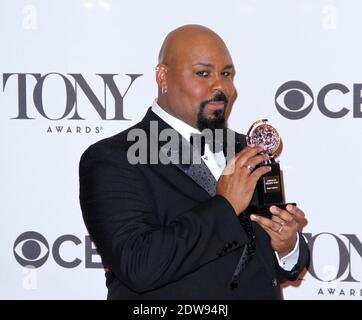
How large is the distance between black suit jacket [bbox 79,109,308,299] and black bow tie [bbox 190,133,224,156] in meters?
0.13

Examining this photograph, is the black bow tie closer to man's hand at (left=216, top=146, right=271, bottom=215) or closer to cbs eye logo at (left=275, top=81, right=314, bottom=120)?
man's hand at (left=216, top=146, right=271, bottom=215)

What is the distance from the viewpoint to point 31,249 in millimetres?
3400

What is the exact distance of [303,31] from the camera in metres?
3.15

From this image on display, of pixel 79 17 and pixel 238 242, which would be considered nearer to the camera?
pixel 238 242

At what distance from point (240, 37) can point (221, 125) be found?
3.35 ft

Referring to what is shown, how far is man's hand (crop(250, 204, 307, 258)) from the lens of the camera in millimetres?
2121

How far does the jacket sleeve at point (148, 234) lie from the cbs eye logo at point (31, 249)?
135cm

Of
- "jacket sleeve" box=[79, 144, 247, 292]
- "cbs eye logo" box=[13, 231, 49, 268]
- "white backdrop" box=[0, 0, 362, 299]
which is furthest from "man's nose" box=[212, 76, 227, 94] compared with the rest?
"cbs eye logo" box=[13, 231, 49, 268]

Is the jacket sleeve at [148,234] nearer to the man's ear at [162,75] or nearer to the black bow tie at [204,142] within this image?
the black bow tie at [204,142]

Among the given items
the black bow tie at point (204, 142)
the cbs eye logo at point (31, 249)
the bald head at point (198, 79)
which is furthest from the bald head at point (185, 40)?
the cbs eye logo at point (31, 249)

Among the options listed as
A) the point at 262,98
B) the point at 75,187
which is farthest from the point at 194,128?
the point at 75,187

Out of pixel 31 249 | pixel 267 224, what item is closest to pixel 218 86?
pixel 267 224

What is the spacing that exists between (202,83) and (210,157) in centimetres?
30

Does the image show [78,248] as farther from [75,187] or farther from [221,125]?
[221,125]
